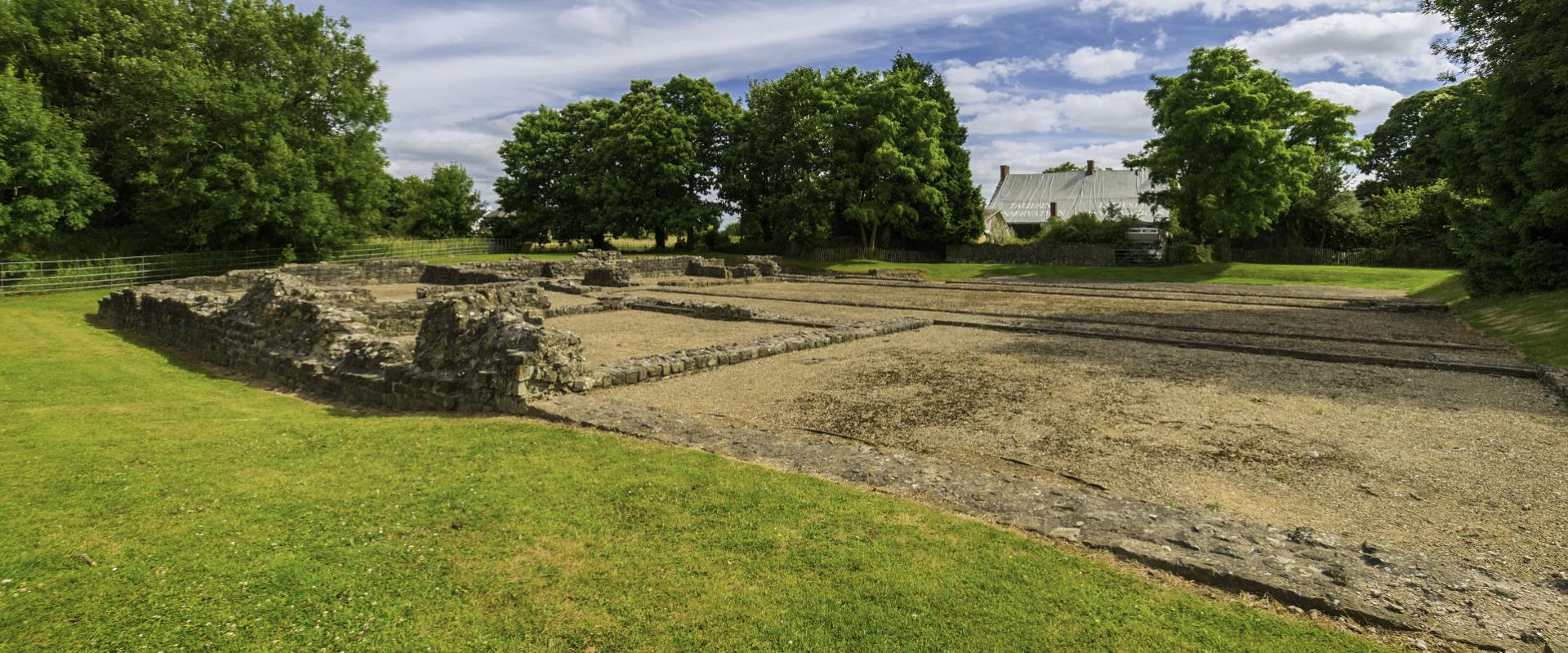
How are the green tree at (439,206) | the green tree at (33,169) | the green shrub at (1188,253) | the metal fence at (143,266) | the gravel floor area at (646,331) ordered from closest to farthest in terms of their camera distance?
1. the gravel floor area at (646,331)
2. the green tree at (33,169)
3. the metal fence at (143,266)
4. the green shrub at (1188,253)
5. the green tree at (439,206)

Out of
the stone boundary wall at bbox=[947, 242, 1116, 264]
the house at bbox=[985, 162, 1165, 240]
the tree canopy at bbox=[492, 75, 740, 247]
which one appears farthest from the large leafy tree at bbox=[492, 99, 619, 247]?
the house at bbox=[985, 162, 1165, 240]

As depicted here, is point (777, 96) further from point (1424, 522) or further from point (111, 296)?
point (1424, 522)

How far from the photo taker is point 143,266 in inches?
1217

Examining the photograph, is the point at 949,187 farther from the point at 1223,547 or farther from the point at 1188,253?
the point at 1223,547

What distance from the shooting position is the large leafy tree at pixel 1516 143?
16.9 metres

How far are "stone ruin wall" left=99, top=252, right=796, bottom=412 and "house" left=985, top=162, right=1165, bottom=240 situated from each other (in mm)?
48946

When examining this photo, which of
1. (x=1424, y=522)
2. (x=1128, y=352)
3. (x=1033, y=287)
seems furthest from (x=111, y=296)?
(x=1033, y=287)

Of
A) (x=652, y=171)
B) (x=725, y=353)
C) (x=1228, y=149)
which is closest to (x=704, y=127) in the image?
(x=652, y=171)

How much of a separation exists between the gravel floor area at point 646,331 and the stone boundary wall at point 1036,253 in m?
32.3

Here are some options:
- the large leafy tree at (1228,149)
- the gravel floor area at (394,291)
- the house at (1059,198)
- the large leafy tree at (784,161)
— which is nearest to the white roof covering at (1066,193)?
the house at (1059,198)

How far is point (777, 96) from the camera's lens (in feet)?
164

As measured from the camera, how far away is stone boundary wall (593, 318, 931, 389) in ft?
38.5

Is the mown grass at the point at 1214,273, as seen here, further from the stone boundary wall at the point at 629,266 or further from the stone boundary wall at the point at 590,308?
the stone boundary wall at the point at 590,308

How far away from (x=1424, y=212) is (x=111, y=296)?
57.3 m
